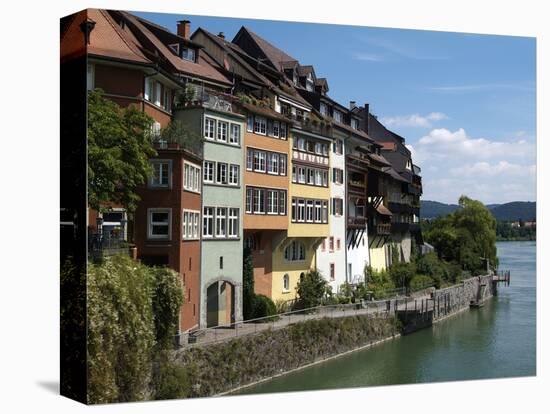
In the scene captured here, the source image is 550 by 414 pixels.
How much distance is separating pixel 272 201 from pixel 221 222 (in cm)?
208

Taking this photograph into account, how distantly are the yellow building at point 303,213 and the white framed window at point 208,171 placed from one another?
3.38 metres

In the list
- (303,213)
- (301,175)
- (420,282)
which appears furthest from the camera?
(420,282)

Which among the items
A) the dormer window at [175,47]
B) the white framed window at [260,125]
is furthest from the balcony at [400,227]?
the dormer window at [175,47]

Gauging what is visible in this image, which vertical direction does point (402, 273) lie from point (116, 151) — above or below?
below

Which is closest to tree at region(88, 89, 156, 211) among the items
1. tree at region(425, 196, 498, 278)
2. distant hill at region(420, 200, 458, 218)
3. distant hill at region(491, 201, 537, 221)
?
distant hill at region(420, 200, 458, 218)

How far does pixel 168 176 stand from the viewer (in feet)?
63.2

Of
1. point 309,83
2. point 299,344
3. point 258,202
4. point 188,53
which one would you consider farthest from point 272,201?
point 188,53

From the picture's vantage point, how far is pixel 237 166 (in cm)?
2100

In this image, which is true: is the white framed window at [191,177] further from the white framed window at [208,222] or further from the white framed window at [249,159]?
the white framed window at [249,159]

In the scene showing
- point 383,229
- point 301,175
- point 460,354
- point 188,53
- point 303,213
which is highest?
point 188,53

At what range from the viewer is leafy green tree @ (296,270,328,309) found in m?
23.6

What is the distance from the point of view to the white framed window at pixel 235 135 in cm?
2083

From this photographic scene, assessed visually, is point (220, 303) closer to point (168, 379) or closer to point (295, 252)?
point (168, 379)
